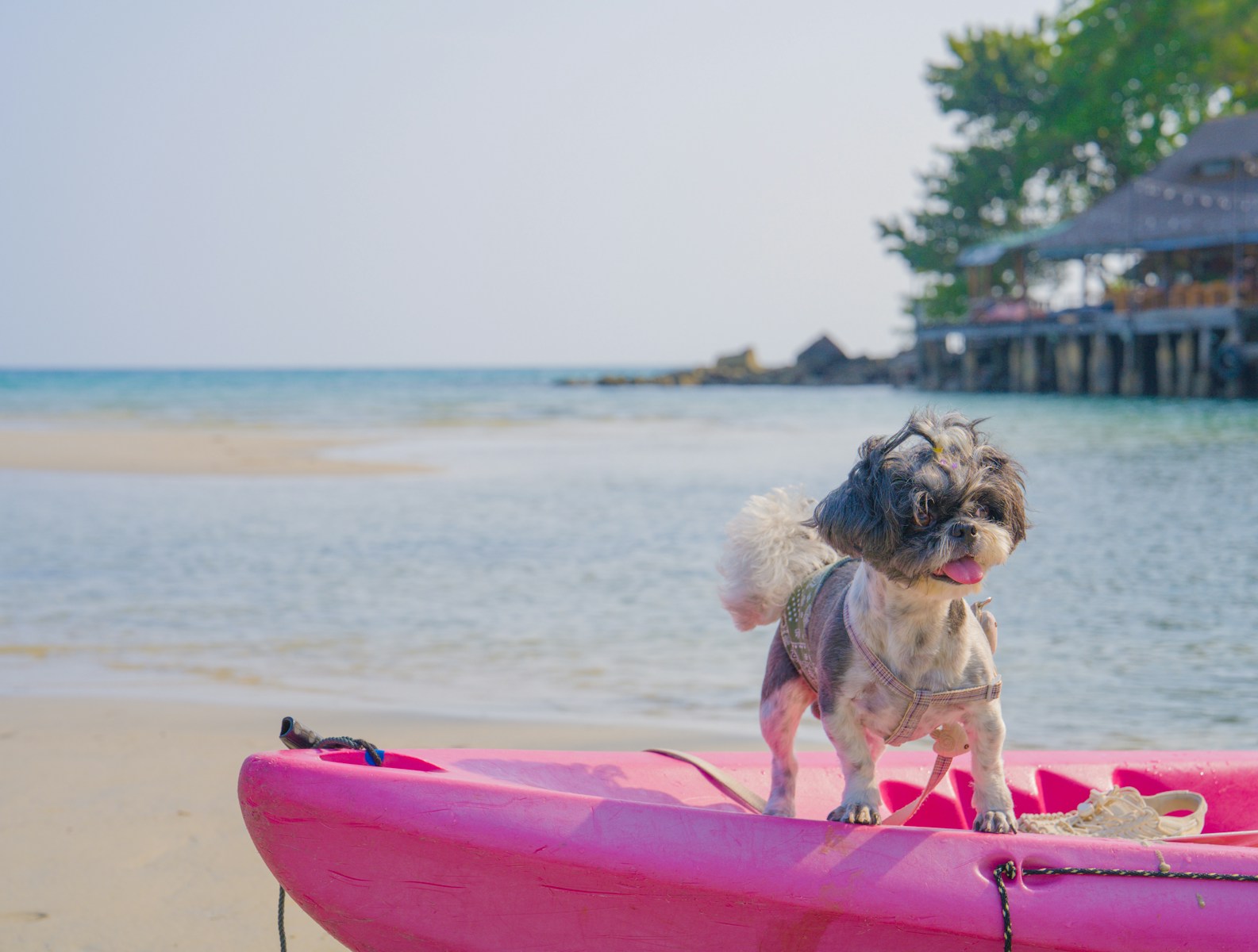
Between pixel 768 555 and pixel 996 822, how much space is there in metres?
0.89

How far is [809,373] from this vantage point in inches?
2432

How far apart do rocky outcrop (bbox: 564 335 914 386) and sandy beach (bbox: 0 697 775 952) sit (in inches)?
2131

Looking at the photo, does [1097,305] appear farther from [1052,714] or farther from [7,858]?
[7,858]

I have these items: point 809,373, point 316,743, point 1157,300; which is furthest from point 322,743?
point 809,373

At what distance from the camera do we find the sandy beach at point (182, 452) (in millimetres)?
17984

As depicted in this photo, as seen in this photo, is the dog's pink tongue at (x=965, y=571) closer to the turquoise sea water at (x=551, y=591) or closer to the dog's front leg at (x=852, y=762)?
the turquoise sea water at (x=551, y=591)

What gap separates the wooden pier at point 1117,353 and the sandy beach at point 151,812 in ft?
94.2

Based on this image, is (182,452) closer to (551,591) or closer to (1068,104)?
(551,591)

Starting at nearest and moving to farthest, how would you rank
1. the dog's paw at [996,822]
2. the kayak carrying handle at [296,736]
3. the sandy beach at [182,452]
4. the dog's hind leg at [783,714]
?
the dog's paw at [996,822] < the kayak carrying handle at [296,736] < the dog's hind leg at [783,714] < the sandy beach at [182,452]

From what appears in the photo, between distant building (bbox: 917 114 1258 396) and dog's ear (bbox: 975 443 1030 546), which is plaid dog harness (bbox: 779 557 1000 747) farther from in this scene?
distant building (bbox: 917 114 1258 396)

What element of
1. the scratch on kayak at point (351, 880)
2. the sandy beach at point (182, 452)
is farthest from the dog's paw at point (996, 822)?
the sandy beach at point (182, 452)

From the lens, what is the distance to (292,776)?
272 centimetres

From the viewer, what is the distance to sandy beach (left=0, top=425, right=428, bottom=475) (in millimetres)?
17984

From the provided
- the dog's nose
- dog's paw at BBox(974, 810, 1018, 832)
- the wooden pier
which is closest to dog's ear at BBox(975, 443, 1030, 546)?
the dog's nose
